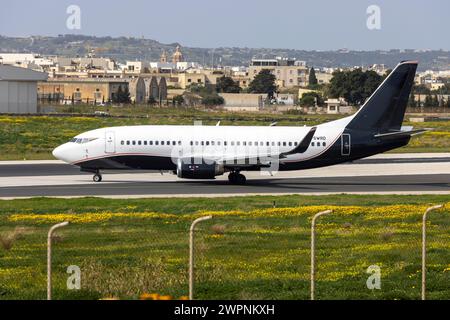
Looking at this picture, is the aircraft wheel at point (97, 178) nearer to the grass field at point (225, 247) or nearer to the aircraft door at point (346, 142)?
the grass field at point (225, 247)

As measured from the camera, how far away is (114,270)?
87.7 ft

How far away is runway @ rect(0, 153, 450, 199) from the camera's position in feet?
172

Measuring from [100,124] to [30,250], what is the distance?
79.8 metres

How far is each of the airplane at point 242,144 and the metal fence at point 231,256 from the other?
15055mm

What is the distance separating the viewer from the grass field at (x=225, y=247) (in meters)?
24.5

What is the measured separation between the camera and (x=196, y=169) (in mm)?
55656

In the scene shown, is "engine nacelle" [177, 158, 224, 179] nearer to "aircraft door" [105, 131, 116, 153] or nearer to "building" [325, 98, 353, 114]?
"aircraft door" [105, 131, 116, 153]

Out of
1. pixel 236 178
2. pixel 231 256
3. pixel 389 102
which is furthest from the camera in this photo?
pixel 389 102

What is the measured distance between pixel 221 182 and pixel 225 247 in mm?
27271

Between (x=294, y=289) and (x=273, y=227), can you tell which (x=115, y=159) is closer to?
(x=273, y=227)

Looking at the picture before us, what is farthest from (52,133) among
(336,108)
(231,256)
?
(336,108)

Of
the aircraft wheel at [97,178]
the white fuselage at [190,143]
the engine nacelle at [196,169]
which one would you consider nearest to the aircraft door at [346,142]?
the white fuselage at [190,143]

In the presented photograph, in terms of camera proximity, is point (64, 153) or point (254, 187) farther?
point (64, 153)

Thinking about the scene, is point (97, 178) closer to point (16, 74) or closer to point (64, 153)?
point (64, 153)
